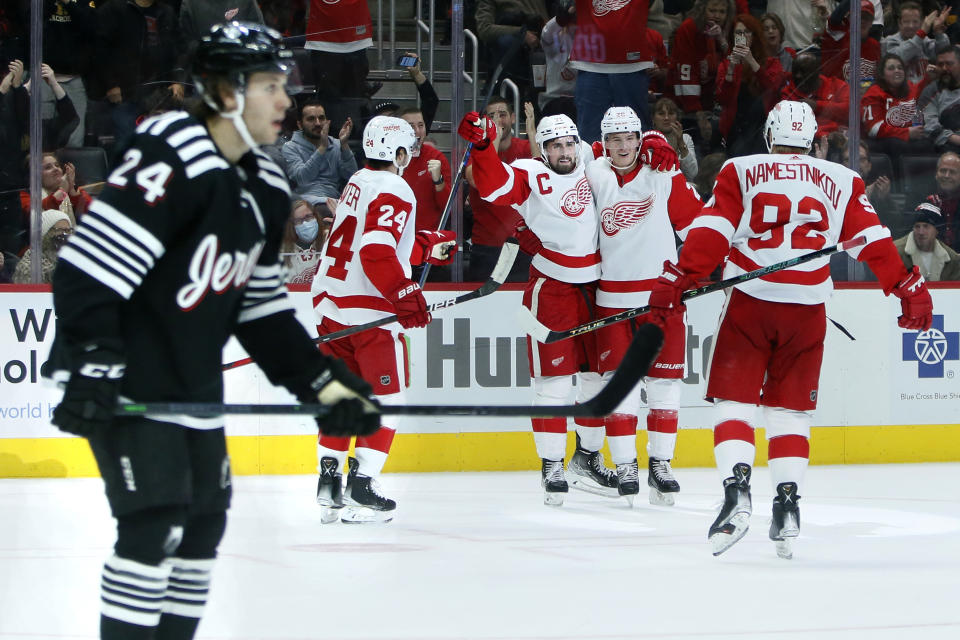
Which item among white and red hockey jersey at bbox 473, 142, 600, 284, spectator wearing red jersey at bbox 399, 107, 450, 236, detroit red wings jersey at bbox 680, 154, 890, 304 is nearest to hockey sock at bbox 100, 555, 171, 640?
detroit red wings jersey at bbox 680, 154, 890, 304

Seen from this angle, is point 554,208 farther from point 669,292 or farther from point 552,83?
point 552,83

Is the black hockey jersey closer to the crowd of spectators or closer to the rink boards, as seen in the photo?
the rink boards

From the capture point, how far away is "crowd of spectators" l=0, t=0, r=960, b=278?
5531mm

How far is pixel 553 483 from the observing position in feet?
16.0

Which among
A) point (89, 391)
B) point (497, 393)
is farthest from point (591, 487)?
point (89, 391)

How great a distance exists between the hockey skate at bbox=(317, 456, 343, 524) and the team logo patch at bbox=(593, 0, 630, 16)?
9.06 ft

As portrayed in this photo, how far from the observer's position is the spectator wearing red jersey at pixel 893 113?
6.16 metres

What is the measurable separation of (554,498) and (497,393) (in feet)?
3.15

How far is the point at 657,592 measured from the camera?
10.9 feet

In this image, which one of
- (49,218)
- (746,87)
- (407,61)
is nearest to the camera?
(49,218)

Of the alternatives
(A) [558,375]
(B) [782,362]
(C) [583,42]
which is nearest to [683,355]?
(A) [558,375]

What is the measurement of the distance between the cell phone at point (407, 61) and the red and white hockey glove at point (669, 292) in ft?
7.95

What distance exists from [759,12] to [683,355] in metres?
2.19

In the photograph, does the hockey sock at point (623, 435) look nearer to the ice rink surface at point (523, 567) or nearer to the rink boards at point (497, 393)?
the ice rink surface at point (523, 567)
